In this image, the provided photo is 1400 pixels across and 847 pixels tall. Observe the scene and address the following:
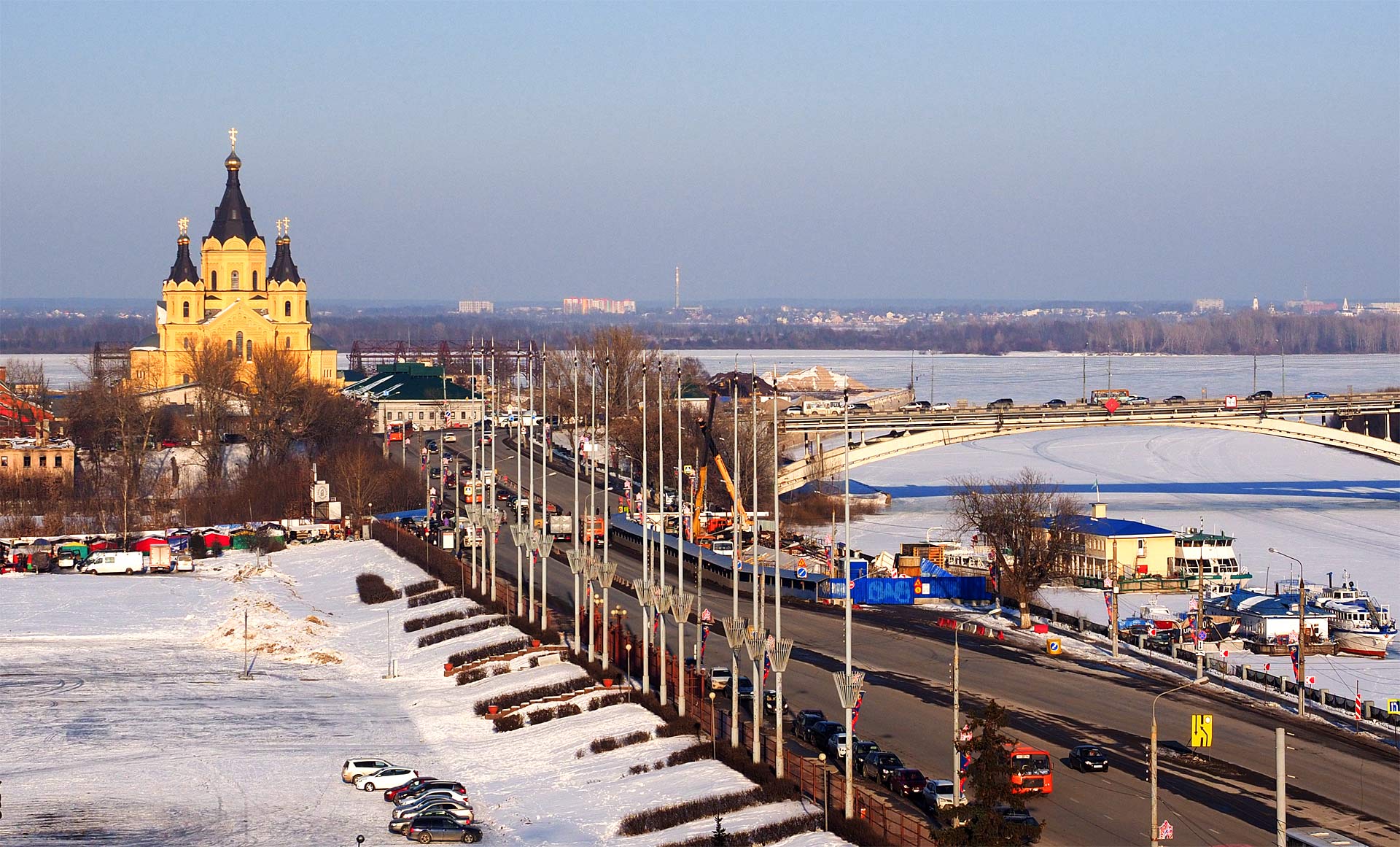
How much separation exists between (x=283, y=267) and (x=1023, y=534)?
74.6m

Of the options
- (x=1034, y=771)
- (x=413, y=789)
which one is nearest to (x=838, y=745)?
(x=1034, y=771)

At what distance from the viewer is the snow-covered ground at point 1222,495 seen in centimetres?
5884

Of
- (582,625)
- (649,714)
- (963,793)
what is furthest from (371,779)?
(582,625)

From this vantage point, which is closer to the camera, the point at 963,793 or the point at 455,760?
the point at 963,793

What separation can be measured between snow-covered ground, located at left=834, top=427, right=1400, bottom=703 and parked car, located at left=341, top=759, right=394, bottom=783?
21.6 m

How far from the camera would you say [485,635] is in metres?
50.3

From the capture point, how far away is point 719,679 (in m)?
40.8

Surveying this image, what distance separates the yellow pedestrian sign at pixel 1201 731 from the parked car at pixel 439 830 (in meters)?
12.5

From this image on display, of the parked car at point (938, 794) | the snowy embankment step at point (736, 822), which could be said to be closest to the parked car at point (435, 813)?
the snowy embankment step at point (736, 822)

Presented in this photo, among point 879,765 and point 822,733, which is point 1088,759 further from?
point 822,733

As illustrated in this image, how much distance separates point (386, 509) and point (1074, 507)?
3145 centimetres

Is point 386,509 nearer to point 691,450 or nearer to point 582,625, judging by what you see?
point 691,450

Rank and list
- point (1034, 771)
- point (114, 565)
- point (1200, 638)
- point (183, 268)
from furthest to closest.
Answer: point (183, 268) → point (114, 565) → point (1200, 638) → point (1034, 771)

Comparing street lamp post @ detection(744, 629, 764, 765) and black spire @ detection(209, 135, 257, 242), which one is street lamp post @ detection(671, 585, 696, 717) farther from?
black spire @ detection(209, 135, 257, 242)
